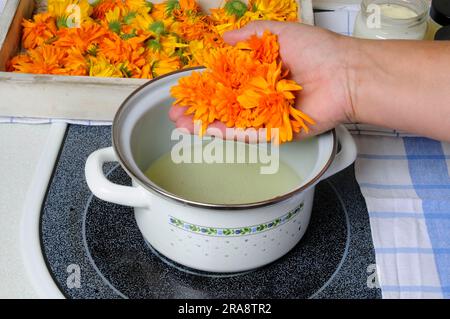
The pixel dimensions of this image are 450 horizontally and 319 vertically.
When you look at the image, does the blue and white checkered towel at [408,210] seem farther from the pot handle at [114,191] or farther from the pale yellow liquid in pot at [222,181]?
the pot handle at [114,191]

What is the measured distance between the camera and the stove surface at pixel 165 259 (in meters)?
0.74

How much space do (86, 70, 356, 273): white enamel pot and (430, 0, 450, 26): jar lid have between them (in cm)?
41

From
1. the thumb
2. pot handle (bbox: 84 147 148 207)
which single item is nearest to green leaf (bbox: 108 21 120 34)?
the thumb

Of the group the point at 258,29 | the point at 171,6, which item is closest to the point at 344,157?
the point at 258,29

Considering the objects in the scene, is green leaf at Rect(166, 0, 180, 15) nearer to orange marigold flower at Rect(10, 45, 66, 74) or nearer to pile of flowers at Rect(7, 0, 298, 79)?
pile of flowers at Rect(7, 0, 298, 79)

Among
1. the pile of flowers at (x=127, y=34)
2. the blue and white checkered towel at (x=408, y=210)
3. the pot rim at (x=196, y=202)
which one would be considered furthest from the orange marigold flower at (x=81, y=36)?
the blue and white checkered towel at (x=408, y=210)

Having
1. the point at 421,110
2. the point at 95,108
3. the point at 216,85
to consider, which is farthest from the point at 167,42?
the point at 421,110

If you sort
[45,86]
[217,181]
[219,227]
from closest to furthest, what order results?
[219,227], [217,181], [45,86]

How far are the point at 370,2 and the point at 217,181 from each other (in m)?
0.47

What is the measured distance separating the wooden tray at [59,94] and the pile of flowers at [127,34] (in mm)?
41

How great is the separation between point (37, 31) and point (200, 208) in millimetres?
559

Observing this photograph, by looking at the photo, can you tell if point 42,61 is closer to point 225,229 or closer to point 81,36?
point 81,36
